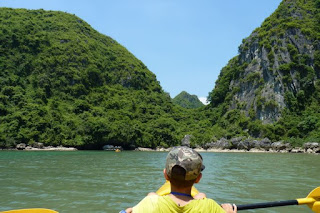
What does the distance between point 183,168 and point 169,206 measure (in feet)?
0.93

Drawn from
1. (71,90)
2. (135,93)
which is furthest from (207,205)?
(135,93)

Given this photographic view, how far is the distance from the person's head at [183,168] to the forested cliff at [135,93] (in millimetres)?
48274

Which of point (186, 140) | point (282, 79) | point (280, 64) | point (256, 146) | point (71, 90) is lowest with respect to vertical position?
point (256, 146)

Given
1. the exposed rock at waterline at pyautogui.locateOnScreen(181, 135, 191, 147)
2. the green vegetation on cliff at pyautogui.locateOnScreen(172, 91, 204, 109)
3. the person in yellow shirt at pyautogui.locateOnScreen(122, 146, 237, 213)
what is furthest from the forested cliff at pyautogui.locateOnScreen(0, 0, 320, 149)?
the person in yellow shirt at pyautogui.locateOnScreen(122, 146, 237, 213)

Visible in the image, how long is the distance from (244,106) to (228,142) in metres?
11.8

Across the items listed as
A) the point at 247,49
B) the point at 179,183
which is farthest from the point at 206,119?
the point at 179,183

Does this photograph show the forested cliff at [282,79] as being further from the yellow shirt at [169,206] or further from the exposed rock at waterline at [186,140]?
the yellow shirt at [169,206]

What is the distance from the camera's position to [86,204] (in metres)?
6.52

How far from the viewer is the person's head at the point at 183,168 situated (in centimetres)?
204

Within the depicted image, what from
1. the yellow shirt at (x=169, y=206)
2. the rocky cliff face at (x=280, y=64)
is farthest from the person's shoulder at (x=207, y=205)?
the rocky cliff face at (x=280, y=64)

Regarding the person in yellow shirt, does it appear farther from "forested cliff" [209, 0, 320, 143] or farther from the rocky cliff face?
the rocky cliff face

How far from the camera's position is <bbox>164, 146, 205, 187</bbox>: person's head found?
2.04 meters

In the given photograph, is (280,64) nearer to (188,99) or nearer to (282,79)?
(282,79)

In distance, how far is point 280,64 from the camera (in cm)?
5800
